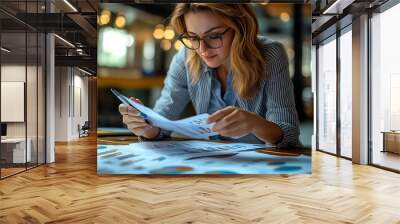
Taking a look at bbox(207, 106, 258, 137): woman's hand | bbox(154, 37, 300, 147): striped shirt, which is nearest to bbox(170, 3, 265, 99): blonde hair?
bbox(154, 37, 300, 147): striped shirt

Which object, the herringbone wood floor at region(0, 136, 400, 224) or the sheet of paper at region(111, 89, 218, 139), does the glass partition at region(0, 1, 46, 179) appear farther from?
the sheet of paper at region(111, 89, 218, 139)

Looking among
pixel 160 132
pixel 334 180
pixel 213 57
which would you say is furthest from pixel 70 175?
pixel 334 180

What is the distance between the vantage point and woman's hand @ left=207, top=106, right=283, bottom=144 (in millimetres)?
5812

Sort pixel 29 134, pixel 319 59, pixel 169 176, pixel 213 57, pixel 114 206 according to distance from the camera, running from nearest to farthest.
→ pixel 114 206 < pixel 213 57 < pixel 169 176 < pixel 29 134 < pixel 319 59

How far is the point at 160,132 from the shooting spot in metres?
5.95

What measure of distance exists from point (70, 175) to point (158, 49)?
8.12 feet

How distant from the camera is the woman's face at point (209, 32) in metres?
5.78

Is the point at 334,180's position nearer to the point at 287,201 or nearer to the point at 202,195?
the point at 287,201

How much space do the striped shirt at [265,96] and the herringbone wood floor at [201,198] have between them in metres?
0.90

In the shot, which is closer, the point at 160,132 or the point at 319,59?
the point at 160,132

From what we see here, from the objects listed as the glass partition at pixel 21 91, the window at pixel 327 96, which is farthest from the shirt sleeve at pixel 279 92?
the window at pixel 327 96

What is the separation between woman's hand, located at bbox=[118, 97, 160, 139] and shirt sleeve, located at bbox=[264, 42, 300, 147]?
5.59ft

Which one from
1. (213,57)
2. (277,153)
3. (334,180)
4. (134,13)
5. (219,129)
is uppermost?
(134,13)

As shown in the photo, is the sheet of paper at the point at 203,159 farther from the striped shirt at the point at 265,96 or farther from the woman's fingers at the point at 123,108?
the woman's fingers at the point at 123,108
